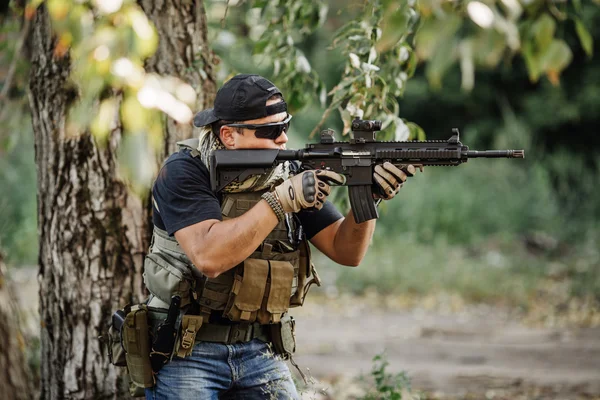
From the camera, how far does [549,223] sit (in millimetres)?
12398

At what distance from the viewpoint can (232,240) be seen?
2.92m

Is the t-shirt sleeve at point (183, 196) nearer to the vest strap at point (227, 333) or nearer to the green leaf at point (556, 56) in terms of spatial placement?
the vest strap at point (227, 333)

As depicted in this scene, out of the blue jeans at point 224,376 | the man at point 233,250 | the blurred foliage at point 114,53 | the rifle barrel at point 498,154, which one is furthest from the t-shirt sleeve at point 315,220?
the blurred foliage at point 114,53

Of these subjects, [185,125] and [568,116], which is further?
[568,116]

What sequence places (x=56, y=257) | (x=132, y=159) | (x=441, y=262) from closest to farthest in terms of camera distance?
(x=132, y=159), (x=56, y=257), (x=441, y=262)

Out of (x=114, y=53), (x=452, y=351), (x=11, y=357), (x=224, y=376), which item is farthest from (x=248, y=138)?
(x=452, y=351)

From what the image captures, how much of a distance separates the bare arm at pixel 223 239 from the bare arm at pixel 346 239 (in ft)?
1.62

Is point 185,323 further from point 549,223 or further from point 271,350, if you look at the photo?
point 549,223

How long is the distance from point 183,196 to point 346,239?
770 mm

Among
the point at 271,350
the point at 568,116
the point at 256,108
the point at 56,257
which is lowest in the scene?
the point at 271,350

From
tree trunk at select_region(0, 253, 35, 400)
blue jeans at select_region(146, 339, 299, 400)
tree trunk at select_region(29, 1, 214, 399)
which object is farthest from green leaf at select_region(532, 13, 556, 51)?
tree trunk at select_region(0, 253, 35, 400)

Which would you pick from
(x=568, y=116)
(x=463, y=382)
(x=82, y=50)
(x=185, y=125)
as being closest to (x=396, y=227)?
(x=568, y=116)

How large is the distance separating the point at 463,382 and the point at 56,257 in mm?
3821

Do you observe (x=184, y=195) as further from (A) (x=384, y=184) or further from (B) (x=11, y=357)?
(B) (x=11, y=357)
